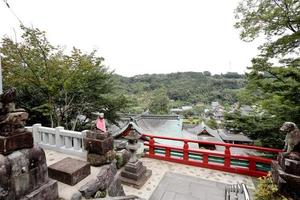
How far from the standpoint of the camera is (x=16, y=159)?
78.3 inches

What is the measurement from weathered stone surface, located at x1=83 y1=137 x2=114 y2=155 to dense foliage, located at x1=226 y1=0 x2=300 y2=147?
392cm

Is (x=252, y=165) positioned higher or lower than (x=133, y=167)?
lower

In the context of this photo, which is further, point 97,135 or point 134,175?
point 134,175

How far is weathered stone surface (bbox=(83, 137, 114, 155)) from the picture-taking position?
363 centimetres

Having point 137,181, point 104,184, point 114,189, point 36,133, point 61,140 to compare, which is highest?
point 36,133

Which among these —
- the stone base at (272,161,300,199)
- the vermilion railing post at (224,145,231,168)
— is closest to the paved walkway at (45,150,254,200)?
the vermilion railing post at (224,145,231,168)

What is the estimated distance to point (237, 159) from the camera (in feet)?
18.2

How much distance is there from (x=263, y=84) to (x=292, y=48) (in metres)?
1.31

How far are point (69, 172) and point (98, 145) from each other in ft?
2.75

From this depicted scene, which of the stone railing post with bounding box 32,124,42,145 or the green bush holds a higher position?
the stone railing post with bounding box 32,124,42,145

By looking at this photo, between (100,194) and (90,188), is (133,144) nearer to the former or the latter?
(100,194)

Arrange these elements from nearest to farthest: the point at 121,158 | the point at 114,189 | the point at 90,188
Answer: the point at 90,188 < the point at 114,189 < the point at 121,158

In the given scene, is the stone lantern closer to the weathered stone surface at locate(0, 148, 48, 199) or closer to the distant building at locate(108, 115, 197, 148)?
the weathered stone surface at locate(0, 148, 48, 199)

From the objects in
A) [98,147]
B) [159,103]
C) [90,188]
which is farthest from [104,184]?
[159,103]
